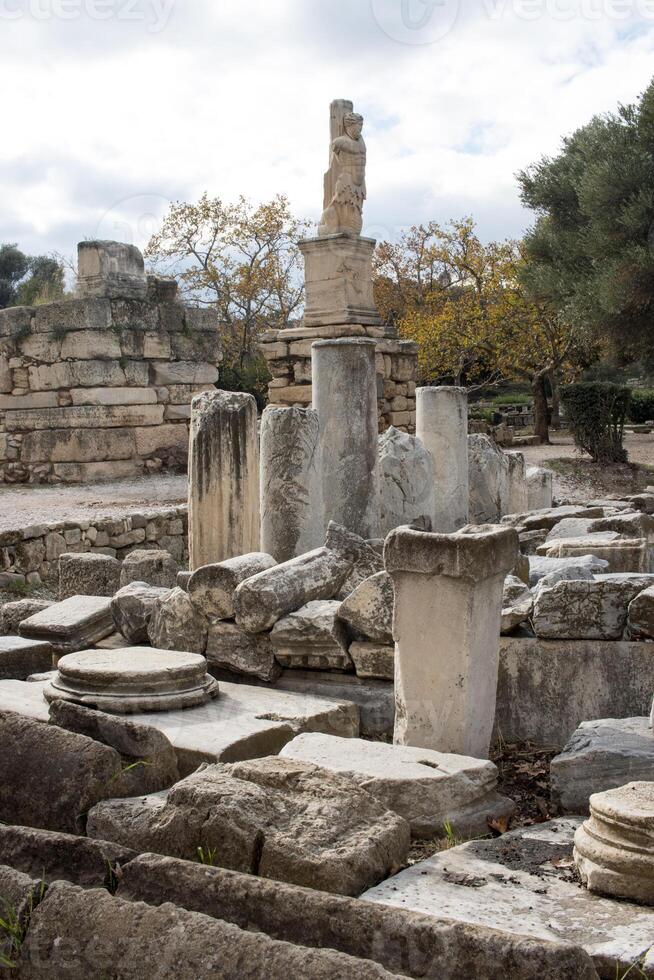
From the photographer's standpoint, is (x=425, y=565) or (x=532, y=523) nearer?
(x=425, y=565)

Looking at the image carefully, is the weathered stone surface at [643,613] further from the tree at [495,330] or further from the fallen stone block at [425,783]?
the tree at [495,330]

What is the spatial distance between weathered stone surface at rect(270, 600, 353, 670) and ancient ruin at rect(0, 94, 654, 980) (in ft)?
0.05

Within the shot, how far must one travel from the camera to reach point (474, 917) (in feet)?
10.1

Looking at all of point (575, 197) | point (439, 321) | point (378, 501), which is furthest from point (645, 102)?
point (378, 501)

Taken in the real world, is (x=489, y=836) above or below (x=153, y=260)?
below

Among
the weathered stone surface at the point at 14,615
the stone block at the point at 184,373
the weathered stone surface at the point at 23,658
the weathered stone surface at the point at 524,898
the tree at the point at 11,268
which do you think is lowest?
the weathered stone surface at the point at 524,898

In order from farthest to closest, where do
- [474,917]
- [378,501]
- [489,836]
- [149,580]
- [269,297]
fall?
[269,297]
[378,501]
[149,580]
[489,836]
[474,917]

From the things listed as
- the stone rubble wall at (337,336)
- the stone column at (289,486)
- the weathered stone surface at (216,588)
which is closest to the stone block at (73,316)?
the stone rubble wall at (337,336)

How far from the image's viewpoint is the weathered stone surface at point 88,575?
7686 millimetres

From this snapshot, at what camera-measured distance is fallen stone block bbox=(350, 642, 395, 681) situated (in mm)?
5594

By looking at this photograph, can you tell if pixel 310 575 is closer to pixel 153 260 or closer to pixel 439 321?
pixel 439 321

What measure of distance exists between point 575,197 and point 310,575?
15015 millimetres

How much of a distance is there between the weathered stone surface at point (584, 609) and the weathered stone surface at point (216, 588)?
5.74ft

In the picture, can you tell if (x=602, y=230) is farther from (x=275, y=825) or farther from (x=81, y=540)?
(x=275, y=825)
